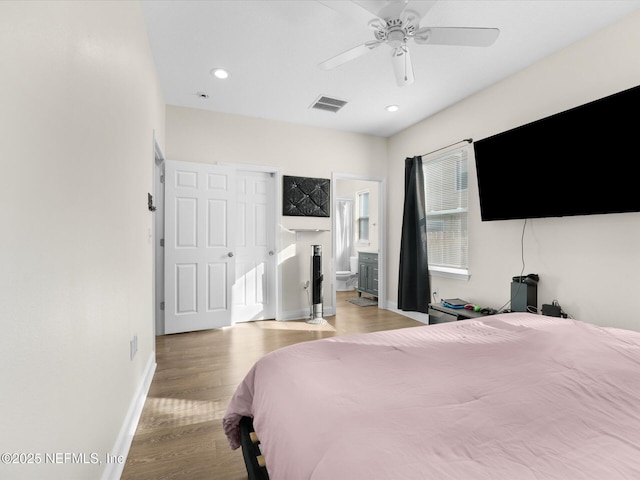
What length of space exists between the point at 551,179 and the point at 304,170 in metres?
2.98

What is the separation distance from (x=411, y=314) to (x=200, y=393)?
319 centimetres

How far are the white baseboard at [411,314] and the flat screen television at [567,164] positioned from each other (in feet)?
5.65

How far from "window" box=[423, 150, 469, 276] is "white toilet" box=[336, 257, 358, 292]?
2.85 metres

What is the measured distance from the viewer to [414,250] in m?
4.26

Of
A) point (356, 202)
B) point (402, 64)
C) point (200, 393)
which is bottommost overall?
point (200, 393)

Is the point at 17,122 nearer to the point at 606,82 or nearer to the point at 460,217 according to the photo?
the point at 606,82

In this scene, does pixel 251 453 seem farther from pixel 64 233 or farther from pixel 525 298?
pixel 525 298

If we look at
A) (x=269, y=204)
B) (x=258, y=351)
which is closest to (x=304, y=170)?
(x=269, y=204)

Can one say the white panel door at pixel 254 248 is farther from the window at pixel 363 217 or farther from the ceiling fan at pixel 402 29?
the window at pixel 363 217

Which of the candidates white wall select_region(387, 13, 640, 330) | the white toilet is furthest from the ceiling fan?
the white toilet

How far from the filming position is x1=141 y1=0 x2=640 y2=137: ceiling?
2203mm

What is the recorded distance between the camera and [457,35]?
1.95 metres

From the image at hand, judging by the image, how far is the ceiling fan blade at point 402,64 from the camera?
213 cm

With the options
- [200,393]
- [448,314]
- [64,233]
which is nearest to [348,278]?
[448,314]
